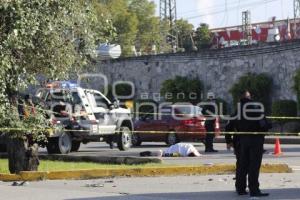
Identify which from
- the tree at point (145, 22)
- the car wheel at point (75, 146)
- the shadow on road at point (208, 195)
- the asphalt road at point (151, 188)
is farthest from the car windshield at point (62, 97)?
the tree at point (145, 22)

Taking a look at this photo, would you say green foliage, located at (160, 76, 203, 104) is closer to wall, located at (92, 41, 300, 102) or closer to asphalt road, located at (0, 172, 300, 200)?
wall, located at (92, 41, 300, 102)

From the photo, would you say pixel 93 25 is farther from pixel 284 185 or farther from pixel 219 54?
pixel 219 54

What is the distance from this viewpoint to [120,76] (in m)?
43.3

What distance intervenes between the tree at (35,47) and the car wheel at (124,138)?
8470mm

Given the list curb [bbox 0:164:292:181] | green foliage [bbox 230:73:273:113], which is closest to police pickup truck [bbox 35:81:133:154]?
curb [bbox 0:164:292:181]

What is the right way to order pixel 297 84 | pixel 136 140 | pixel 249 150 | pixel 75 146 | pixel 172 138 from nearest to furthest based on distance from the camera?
1. pixel 249 150
2. pixel 75 146
3. pixel 172 138
4. pixel 136 140
5. pixel 297 84

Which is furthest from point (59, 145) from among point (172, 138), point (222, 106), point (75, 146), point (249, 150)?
point (222, 106)

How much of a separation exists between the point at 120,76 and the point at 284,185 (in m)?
30.4

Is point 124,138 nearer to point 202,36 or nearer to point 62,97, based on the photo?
point 62,97

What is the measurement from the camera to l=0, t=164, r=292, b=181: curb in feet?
49.2

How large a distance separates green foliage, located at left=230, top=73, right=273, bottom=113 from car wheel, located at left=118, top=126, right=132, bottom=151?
9946 millimetres

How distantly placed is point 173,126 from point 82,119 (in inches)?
193

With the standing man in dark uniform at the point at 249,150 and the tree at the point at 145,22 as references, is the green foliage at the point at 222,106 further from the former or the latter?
the tree at the point at 145,22

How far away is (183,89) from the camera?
37.9m
